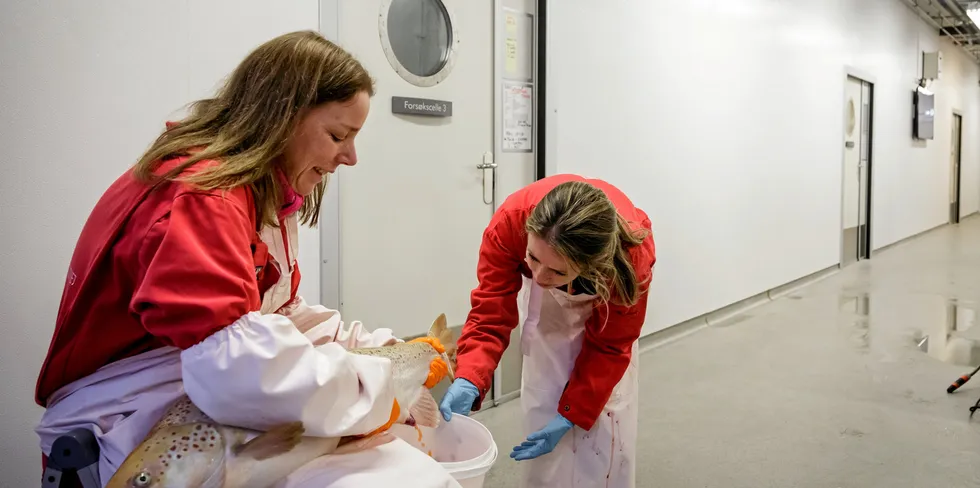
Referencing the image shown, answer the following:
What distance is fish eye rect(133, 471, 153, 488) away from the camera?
938mm

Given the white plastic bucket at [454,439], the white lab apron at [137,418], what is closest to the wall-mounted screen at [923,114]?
the white plastic bucket at [454,439]

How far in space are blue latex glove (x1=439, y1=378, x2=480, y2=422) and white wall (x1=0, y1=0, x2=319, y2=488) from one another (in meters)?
0.97

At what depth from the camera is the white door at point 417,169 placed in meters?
2.57

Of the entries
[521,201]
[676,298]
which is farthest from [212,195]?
[676,298]

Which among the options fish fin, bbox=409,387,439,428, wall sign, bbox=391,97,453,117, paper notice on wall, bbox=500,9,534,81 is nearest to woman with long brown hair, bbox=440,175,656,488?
fish fin, bbox=409,387,439,428

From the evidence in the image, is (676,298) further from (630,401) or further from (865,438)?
(630,401)

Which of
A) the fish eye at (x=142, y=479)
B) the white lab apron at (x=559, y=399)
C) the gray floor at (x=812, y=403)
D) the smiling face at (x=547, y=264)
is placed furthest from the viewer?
the gray floor at (x=812, y=403)

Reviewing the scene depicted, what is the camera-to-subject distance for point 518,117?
10.7 feet

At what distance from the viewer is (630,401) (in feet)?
6.33

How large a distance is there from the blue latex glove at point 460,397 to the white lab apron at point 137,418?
21.9 inches

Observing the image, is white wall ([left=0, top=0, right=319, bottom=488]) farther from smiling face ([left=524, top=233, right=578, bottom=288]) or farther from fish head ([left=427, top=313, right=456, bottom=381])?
smiling face ([left=524, top=233, right=578, bottom=288])

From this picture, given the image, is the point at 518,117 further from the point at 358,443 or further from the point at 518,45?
the point at 358,443

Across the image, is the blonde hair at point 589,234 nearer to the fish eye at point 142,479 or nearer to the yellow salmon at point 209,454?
the yellow salmon at point 209,454

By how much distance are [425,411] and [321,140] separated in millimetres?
621
